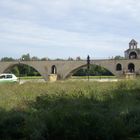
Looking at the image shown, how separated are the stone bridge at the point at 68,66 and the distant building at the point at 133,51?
23.7 feet

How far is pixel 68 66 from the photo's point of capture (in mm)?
92688

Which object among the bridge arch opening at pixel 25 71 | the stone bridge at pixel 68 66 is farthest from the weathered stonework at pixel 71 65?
the bridge arch opening at pixel 25 71

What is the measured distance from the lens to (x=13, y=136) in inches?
339

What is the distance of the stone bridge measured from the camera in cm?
8444

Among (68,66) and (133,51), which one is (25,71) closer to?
(68,66)

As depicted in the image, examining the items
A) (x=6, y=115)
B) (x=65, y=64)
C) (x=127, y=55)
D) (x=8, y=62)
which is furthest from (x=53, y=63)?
(x=6, y=115)

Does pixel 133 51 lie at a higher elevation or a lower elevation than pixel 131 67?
higher

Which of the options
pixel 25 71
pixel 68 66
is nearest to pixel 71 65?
pixel 68 66

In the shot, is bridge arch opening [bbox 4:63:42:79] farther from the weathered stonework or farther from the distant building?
the distant building

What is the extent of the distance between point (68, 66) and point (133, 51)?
15085 mm

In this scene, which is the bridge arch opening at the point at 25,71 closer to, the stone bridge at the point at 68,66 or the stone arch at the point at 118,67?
the stone bridge at the point at 68,66

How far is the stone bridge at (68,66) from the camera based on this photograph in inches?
3324

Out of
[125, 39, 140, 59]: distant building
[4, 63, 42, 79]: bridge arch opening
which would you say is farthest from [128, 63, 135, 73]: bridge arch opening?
[4, 63, 42, 79]: bridge arch opening

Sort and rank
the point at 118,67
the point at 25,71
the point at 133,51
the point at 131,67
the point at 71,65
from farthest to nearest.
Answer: the point at 25,71, the point at 133,51, the point at 71,65, the point at 118,67, the point at 131,67
